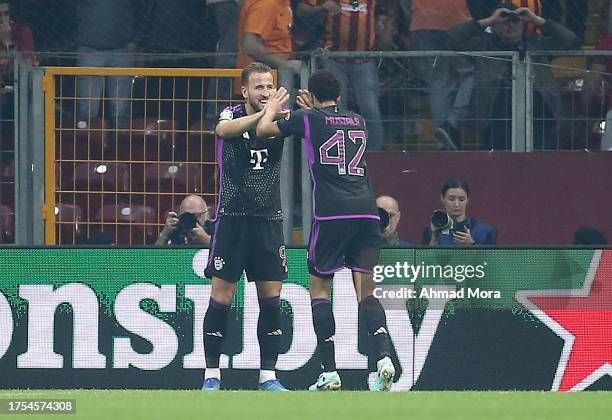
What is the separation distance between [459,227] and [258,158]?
2.35m

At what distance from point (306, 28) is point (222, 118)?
3.37m

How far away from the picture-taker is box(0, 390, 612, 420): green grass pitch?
7.27m

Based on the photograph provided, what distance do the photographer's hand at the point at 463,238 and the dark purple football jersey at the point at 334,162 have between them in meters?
1.96

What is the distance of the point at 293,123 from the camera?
9359 millimetres

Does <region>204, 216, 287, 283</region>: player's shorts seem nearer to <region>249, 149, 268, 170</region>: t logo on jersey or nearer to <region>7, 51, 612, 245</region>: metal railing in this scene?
<region>249, 149, 268, 170</region>: t logo on jersey

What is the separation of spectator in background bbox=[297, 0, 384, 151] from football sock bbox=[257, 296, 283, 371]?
7.51ft

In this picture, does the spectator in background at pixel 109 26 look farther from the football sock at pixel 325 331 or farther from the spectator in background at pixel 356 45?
the football sock at pixel 325 331

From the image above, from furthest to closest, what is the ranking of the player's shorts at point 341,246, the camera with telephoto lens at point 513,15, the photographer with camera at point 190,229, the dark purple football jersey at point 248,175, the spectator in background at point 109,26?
the spectator in background at point 109,26 → the camera with telephoto lens at point 513,15 → the photographer with camera at point 190,229 → the dark purple football jersey at point 248,175 → the player's shorts at point 341,246

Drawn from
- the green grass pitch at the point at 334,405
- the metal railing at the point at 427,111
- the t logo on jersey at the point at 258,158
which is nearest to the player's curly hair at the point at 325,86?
the t logo on jersey at the point at 258,158

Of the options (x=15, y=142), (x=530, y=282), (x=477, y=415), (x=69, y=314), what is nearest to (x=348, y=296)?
(x=530, y=282)

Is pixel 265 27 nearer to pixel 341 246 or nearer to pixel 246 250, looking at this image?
pixel 246 250

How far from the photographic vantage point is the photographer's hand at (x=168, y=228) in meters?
11.4

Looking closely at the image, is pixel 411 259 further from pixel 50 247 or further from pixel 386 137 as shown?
pixel 50 247

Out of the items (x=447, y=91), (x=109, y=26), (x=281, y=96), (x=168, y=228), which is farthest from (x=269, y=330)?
(x=109, y=26)
